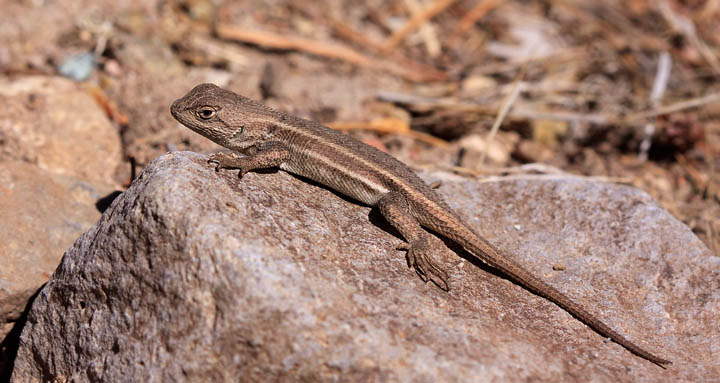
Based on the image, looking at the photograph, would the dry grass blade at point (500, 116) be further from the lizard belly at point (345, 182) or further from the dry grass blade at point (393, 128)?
the lizard belly at point (345, 182)

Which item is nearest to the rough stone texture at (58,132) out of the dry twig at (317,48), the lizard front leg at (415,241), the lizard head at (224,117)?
the lizard head at (224,117)

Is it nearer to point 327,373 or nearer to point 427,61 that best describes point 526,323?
point 327,373

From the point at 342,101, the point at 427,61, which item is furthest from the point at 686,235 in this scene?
the point at 427,61

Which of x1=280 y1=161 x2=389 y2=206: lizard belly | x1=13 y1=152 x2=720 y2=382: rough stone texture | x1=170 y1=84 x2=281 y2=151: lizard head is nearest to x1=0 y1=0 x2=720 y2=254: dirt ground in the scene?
x1=170 y1=84 x2=281 y2=151: lizard head

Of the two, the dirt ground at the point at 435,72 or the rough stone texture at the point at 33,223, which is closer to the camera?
the rough stone texture at the point at 33,223

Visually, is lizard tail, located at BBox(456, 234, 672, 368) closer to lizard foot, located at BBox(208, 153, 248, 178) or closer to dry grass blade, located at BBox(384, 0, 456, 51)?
lizard foot, located at BBox(208, 153, 248, 178)
